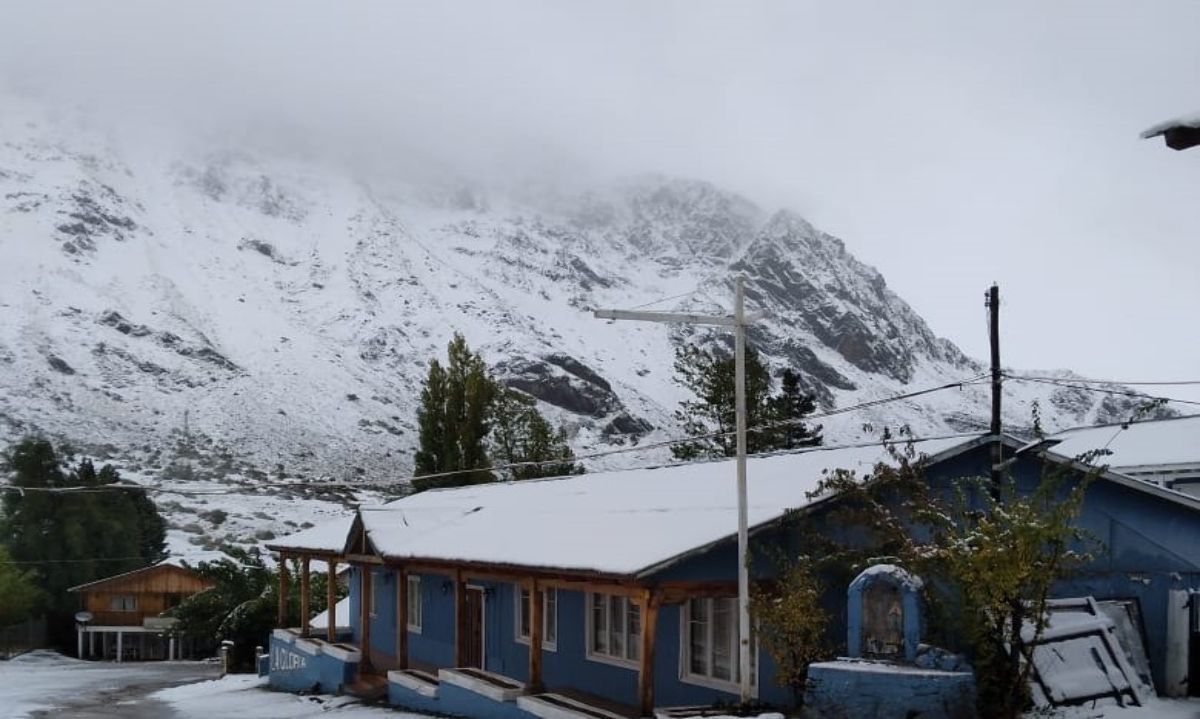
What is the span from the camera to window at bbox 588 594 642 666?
1881 centimetres

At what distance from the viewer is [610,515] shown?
19891 millimetres

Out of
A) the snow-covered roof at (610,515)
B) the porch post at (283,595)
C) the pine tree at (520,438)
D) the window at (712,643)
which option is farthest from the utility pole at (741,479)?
the pine tree at (520,438)

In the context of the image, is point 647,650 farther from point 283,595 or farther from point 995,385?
point 283,595

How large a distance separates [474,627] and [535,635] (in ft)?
18.1

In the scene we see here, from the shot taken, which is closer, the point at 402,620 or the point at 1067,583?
the point at 1067,583

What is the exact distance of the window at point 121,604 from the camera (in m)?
59.0

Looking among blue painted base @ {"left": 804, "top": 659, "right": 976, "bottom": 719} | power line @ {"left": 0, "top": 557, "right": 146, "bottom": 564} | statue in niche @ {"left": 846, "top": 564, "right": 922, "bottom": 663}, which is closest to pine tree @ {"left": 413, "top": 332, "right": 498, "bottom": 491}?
power line @ {"left": 0, "top": 557, "right": 146, "bottom": 564}

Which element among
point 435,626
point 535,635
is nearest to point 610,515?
point 535,635

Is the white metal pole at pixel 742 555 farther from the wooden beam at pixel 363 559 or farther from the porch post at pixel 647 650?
the wooden beam at pixel 363 559

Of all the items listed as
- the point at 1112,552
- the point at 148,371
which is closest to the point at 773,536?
the point at 1112,552

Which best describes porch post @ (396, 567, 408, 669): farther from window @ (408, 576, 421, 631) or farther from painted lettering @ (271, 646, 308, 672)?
painted lettering @ (271, 646, 308, 672)

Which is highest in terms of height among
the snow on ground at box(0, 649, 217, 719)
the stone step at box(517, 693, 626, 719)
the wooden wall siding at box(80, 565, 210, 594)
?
the stone step at box(517, 693, 626, 719)

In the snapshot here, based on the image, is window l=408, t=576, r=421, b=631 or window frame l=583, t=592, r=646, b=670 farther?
window l=408, t=576, r=421, b=631

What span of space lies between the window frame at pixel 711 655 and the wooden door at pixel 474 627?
22.1 ft
